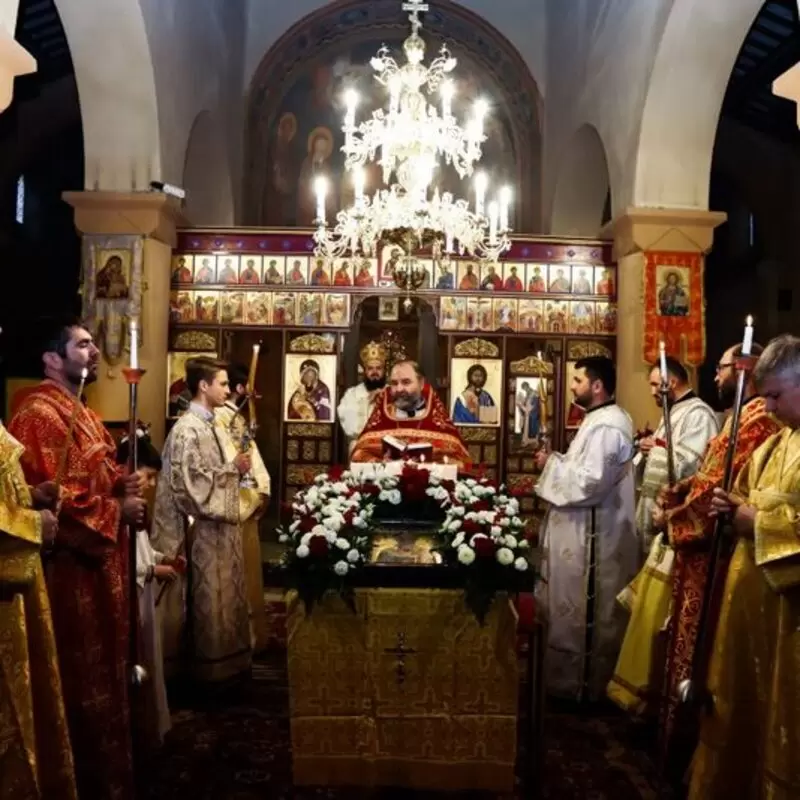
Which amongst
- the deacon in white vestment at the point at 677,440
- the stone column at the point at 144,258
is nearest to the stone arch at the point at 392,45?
the stone column at the point at 144,258

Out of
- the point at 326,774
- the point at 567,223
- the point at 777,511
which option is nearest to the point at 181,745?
the point at 326,774

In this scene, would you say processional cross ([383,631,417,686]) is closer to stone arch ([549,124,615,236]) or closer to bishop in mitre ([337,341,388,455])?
bishop in mitre ([337,341,388,455])

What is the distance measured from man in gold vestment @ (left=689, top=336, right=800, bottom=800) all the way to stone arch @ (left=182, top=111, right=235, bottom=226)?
10.7 meters

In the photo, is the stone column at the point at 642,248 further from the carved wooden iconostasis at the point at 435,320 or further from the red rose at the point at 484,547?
the red rose at the point at 484,547

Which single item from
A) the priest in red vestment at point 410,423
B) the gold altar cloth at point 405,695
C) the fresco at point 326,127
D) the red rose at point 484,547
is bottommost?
the gold altar cloth at point 405,695

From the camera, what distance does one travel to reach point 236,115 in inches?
533

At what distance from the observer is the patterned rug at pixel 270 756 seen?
4102 millimetres

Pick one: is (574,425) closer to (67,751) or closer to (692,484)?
(692,484)

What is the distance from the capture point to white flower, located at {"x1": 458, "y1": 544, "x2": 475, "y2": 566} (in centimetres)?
379

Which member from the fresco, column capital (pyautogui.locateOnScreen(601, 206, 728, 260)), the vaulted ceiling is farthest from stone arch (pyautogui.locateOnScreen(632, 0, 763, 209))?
the fresco

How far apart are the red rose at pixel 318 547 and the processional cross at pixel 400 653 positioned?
21.4 inches

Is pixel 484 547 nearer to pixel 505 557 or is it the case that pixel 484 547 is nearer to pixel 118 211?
pixel 505 557

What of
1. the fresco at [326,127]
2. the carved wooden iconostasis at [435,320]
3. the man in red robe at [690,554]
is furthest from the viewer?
the fresco at [326,127]

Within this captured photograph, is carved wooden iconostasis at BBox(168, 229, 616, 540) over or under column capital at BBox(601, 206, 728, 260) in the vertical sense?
under
